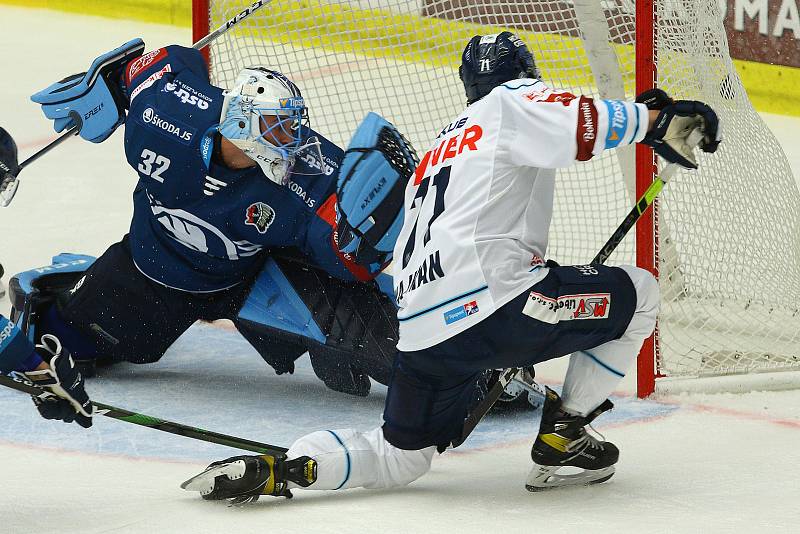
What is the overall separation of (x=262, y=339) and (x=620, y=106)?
4.58ft

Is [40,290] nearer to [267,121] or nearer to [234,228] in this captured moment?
[234,228]

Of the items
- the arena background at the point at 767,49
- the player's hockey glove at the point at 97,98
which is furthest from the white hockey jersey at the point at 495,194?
the arena background at the point at 767,49

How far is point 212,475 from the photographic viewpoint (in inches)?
102

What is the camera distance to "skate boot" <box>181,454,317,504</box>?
2.58 metres

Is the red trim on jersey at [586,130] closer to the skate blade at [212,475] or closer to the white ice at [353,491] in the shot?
the white ice at [353,491]

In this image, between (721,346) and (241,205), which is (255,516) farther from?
(721,346)

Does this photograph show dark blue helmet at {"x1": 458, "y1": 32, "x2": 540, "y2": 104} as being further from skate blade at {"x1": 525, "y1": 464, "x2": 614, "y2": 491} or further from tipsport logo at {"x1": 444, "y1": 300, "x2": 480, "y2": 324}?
skate blade at {"x1": 525, "y1": 464, "x2": 614, "y2": 491}

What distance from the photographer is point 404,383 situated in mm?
2682

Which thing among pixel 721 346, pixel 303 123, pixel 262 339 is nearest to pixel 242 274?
pixel 262 339

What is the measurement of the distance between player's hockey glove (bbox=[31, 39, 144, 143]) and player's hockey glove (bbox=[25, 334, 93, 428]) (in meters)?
1.08

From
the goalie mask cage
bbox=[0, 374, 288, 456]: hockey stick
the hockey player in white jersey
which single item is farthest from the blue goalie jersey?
the goalie mask cage

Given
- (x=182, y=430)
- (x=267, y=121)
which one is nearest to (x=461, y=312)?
(x=182, y=430)

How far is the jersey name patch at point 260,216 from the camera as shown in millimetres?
3330

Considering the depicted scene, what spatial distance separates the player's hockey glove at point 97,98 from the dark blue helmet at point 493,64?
1309 mm
